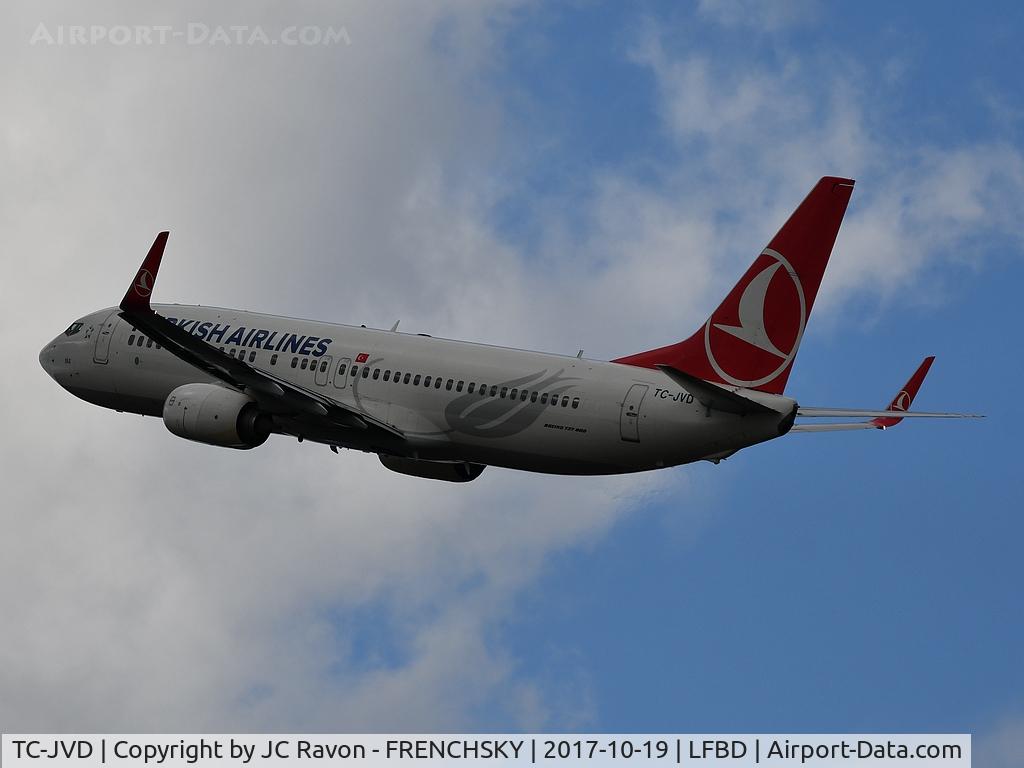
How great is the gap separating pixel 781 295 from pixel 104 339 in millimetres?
23159

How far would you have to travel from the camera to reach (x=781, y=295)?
162 feet

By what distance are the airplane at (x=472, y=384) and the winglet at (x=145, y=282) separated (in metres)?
0.04

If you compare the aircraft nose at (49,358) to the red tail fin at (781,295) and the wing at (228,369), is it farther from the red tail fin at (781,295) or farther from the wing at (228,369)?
the red tail fin at (781,295)

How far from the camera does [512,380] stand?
174 ft

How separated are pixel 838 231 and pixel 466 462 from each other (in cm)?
1369

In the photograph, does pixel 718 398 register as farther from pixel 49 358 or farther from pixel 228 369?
pixel 49 358

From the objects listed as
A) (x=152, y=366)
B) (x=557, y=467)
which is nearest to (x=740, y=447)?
(x=557, y=467)

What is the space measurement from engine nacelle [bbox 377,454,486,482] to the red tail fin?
35.6 ft

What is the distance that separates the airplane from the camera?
49.3m

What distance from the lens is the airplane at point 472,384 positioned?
1940 inches

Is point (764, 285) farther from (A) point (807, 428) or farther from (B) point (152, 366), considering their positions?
(B) point (152, 366)

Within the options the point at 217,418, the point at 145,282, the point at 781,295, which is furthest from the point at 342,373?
the point at 781,295

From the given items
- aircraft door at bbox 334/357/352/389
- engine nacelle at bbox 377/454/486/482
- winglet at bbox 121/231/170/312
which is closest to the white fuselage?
aircraft door at bbox 334/357/352/389

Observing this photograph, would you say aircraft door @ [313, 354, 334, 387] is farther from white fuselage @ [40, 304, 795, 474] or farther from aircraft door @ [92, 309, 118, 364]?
aircraft door @ [92, 309, 118, 364]
